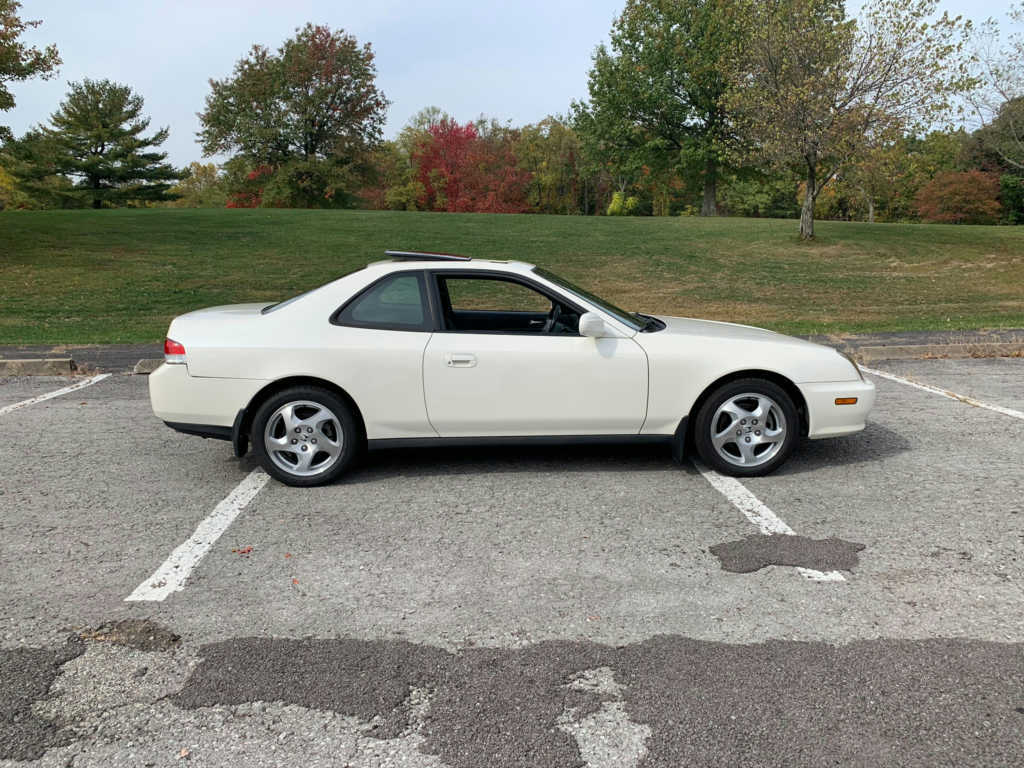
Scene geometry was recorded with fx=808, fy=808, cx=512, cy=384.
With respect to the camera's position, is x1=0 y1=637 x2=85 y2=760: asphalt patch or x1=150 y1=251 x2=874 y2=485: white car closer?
x1=0 y1=637 x2=85 y2=760: asphalt patch

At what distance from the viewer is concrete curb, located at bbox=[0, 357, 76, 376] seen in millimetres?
9430

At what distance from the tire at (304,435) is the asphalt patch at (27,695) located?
6.57 feet

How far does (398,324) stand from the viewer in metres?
5.29

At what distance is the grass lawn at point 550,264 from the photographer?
15141mm

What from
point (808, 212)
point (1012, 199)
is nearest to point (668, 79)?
point (808, 212)

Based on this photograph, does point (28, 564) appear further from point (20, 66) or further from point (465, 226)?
point (465, 226)

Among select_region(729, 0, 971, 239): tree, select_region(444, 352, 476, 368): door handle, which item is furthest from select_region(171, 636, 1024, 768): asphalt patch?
select_region(729, 0, 971, 239): tree

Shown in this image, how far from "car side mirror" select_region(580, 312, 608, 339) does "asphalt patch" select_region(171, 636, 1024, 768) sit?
236 centimetres

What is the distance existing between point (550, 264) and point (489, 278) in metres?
15.7

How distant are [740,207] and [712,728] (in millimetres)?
64178

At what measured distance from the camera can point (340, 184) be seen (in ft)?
150

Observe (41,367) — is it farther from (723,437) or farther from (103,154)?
(103,154)

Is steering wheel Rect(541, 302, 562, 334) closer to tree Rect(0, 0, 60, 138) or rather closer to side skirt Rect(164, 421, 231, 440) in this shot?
side skirt Rect(164, 421, 231, 440)

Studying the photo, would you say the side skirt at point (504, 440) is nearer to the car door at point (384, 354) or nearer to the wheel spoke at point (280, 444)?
the car door at point (384, 354)
